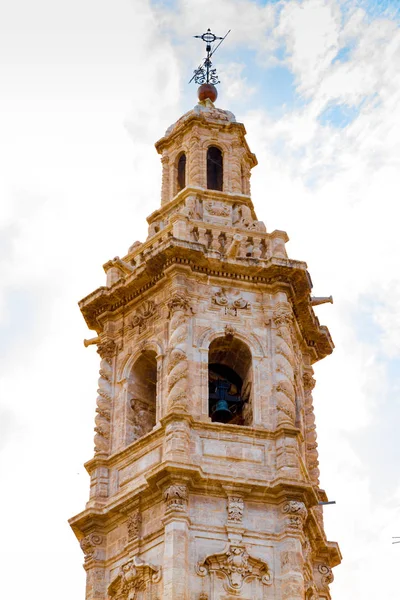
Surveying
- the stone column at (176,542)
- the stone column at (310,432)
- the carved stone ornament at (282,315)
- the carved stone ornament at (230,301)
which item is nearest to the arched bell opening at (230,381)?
the carved stone ornament at (230,301)

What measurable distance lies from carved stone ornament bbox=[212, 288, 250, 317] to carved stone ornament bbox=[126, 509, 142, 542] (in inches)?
197

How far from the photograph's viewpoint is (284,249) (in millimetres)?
31844

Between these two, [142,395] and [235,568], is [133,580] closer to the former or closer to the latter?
[235,568]

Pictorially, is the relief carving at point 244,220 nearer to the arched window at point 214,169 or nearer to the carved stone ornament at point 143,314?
the arched window at point 214,169

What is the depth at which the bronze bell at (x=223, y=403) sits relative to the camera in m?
30.0

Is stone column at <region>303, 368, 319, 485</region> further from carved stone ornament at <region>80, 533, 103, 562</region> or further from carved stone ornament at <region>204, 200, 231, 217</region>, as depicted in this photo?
carved stone ornament at <region>80, 533, 103, 562</region>

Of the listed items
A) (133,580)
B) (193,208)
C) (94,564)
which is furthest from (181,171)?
(133,580)

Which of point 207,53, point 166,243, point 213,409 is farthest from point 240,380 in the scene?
point 207,53

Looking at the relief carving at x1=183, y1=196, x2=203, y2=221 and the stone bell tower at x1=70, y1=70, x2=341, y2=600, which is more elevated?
the relief carving at x1=183, y1=196, x2=203, y2=221

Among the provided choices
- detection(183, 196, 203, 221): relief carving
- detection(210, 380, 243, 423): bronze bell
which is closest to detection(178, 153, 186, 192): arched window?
detection(183, 196, 203, 221): relief carving

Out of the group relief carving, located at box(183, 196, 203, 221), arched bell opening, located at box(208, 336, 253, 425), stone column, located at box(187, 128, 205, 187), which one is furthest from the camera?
stone column, located at box(187, 128, 205, 187)

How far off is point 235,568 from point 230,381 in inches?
223

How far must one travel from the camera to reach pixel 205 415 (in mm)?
28688

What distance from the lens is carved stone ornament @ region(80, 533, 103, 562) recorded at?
1099 inches
